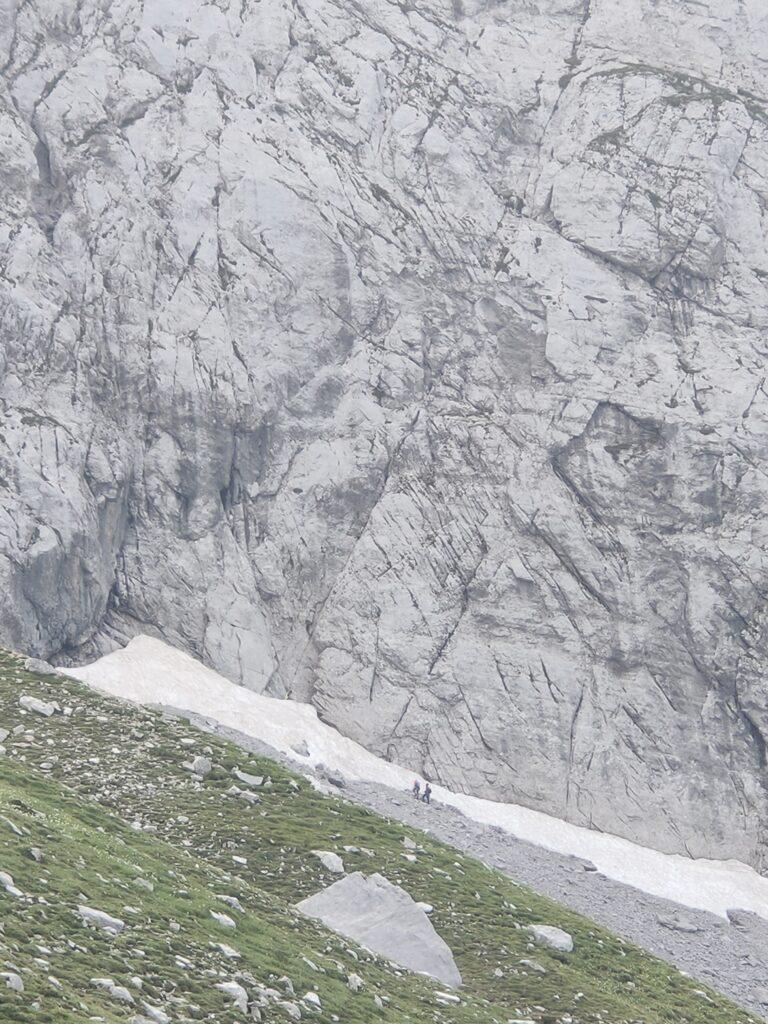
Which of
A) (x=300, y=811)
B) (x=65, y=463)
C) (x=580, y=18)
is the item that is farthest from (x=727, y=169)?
(x=300, y=811)

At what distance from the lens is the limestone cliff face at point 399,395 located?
8150 centimetres

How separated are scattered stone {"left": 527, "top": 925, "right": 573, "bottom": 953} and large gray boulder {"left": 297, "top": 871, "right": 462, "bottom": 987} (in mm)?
4170

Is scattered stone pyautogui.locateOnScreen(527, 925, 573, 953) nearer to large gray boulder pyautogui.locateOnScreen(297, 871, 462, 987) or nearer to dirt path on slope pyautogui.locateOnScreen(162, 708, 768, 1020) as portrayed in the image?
large gray boulder pyautogui.locateOnScreen(297, 871, 462, 987)

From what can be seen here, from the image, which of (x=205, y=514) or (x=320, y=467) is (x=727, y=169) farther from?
(x=205, y=514)

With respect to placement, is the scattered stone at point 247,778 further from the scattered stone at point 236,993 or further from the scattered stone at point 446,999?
the scattered stone at point 236,993

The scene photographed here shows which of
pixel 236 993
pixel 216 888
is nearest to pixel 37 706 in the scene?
pixel 216 888

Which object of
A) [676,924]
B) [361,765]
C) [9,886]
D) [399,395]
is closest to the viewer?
[9,886]

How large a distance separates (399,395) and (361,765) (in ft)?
85.9

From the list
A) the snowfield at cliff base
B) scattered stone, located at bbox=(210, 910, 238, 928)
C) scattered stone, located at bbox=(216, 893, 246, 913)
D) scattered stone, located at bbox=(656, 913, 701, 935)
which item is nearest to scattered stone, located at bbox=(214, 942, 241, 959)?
scattered stone, located at bbox=(210, 910, 238, 928)

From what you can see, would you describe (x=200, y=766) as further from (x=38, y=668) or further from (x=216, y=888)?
(x=216, y=888)

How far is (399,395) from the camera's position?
90000 mm

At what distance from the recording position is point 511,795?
3132 inches

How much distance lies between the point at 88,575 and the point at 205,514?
9004 millimetres

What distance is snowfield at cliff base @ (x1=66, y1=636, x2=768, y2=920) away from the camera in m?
71.9
